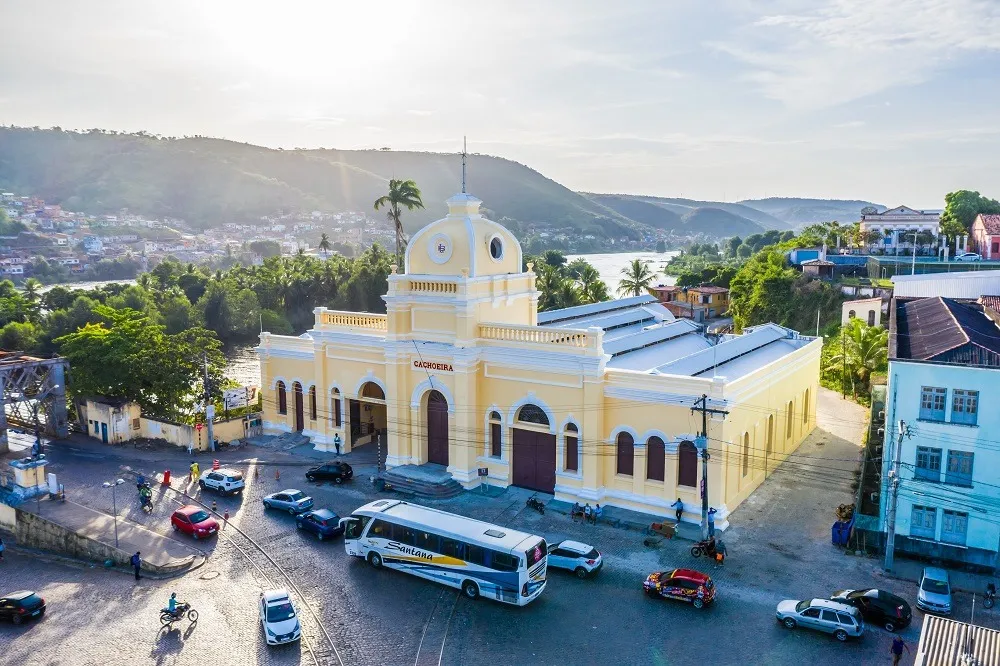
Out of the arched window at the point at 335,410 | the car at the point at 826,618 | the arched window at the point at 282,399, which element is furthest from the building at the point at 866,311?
the arched window at the point at 282,399

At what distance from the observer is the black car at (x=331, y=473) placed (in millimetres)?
33219

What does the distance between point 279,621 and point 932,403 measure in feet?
72.3

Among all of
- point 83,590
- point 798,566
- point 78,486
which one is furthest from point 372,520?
point 78,486

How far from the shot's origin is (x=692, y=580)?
863 inches

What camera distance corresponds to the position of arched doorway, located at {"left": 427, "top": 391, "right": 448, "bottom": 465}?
33.6 meters

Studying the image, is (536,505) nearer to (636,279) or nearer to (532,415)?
(532,415)

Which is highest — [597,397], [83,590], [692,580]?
[597,397]

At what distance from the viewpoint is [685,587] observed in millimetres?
21953

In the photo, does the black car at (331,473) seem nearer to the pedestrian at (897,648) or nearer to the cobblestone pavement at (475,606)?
the cobblestone pavement at (475,606)

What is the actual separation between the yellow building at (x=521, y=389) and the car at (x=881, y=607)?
267 inches

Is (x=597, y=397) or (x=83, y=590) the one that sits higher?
(x=597, y=397)

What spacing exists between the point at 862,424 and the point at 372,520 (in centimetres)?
3143

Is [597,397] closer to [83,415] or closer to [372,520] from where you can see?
[372,520]

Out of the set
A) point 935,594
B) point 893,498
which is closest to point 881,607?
point 935,594
